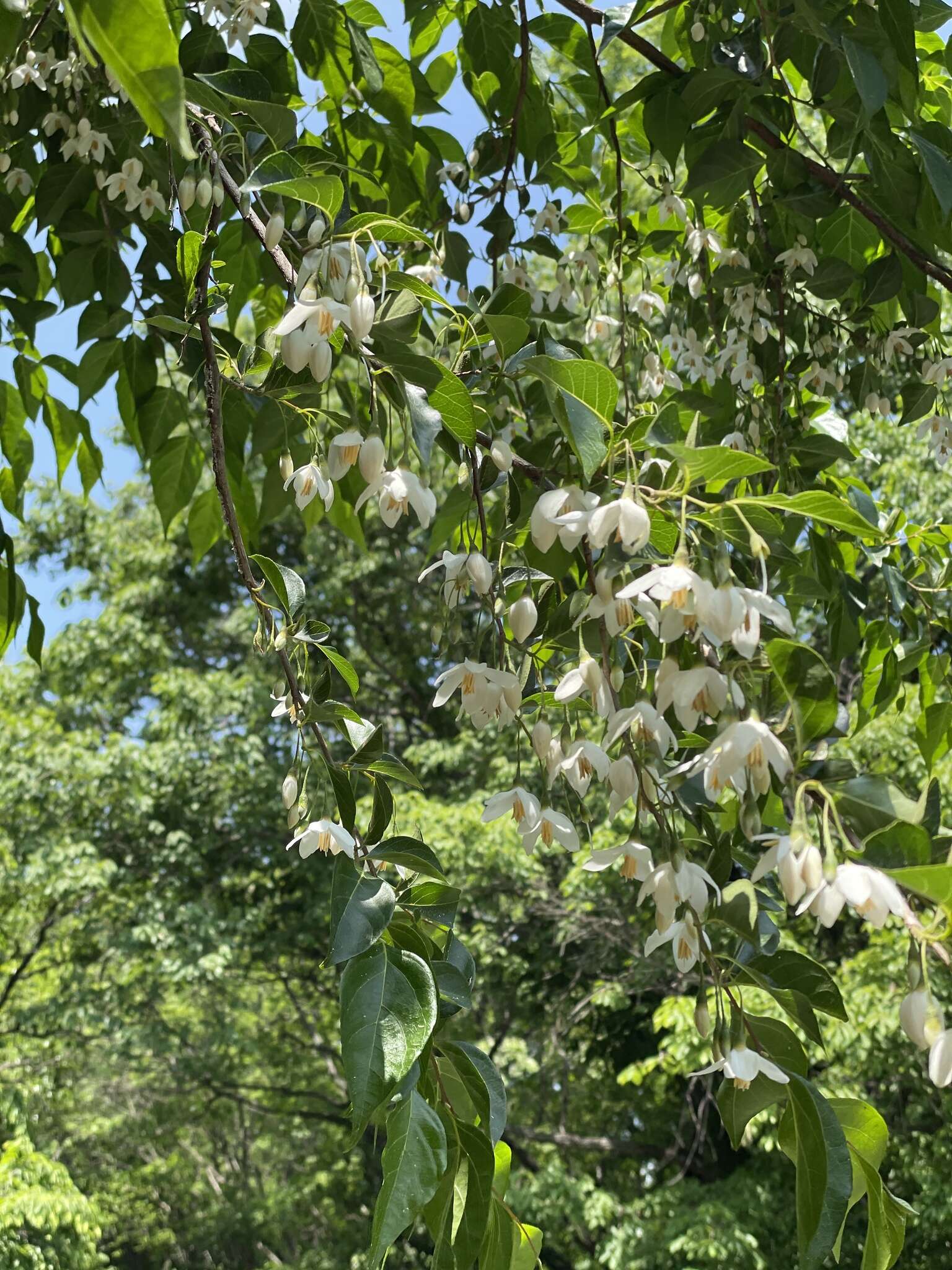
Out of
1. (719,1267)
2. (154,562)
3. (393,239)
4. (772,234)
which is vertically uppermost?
(154,562)

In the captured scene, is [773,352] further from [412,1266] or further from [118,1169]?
[118,1169]

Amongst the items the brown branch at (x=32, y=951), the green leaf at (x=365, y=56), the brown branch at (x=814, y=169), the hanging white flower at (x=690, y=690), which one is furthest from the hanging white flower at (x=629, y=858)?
the brown branch at (x=32, y=951)

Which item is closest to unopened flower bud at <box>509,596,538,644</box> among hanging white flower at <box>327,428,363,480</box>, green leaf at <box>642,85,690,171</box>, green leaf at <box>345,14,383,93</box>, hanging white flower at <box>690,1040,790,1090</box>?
hanging white flower at <box>327,428,363,480</box>

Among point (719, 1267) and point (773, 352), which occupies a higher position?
point (773, 352)

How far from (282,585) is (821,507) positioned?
288mm

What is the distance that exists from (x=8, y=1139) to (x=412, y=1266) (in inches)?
122

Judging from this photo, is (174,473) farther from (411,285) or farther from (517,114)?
(411,285)

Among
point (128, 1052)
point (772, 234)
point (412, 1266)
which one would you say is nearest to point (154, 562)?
point (128, 1052)

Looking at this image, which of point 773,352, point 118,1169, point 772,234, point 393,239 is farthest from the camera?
point 118,1169

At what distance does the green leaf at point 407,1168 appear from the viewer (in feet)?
1.61

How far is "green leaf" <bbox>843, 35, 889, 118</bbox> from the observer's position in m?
0.73

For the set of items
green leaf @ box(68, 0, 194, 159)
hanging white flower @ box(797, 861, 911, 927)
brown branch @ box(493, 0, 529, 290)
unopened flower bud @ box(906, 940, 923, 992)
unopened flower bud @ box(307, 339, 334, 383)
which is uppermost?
brown branch @ box(493, 0, 529, 290)

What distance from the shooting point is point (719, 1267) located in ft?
19.0

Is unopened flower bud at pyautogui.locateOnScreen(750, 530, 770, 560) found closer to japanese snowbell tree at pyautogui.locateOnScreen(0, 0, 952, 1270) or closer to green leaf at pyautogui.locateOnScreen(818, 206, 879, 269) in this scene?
japanese snowbell tree at pyautogui.locateOnScreen(0, 0, 952, 1270)
